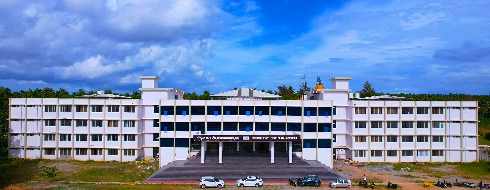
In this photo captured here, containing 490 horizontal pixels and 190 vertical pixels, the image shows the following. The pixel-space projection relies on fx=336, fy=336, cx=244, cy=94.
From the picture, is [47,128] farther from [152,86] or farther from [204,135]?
[204,135]

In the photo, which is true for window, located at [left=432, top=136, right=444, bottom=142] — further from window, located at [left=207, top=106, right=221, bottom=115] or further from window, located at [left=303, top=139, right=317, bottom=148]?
window, located at [left=207, top=106, right=221, bottom=115]

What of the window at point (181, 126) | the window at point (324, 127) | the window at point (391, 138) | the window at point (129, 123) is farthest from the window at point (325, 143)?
the window at point (129, 123)

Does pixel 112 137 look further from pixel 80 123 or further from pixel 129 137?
pixel 80 123

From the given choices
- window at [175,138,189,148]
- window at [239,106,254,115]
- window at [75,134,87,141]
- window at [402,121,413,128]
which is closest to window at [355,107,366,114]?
window at [402,121,413,128]

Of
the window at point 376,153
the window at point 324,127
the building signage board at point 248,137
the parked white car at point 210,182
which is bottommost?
the parked white car at point 210,182

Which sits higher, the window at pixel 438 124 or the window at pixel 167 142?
the window at pixel 438 124

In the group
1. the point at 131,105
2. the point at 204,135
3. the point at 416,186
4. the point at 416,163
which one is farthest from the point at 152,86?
the point at 416,163

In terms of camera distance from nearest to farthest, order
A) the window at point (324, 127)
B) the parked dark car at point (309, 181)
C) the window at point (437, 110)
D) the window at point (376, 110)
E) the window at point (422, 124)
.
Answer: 1. the parked dark car at point (309, 181)
2. the window at point (324, 127)
3. the window at point (376, 110)
4. the window at point (422, 124)
5. the window at point (437, 110)

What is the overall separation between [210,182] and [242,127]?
13535mm

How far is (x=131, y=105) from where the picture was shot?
1962 inches

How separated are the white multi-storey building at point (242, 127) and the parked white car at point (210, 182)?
9.81 m

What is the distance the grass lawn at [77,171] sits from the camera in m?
39.2

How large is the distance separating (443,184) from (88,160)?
155 feet

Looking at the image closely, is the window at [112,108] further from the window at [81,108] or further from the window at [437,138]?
the window at [437,138]
